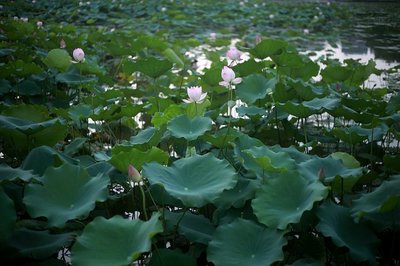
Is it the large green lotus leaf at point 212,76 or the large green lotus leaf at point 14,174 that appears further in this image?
the large green lotus leaf at point 212,76

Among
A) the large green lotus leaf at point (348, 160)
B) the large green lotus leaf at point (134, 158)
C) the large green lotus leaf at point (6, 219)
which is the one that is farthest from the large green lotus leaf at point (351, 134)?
the large green lotus leaf at point (6, 219)

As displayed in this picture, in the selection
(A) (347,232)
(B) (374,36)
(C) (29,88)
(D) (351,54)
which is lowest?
(B) (374,36)

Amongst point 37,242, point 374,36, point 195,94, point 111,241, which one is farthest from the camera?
point 374,36

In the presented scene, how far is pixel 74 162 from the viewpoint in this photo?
1379mm

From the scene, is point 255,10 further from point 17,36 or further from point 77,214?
point 77,214

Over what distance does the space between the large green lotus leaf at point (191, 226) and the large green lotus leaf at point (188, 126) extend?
0.91ft

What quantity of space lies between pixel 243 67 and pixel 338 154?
2.88 feet

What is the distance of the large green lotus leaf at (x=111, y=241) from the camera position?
3.11ft

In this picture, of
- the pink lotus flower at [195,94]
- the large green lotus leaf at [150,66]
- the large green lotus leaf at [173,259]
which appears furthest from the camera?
the large green lotus leaf at [150,66]

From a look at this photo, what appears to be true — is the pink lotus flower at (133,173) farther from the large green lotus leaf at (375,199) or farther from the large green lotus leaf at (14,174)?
the large green lotus leaf at (375,199)

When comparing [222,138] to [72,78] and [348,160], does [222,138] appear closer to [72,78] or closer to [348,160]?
[348,160]

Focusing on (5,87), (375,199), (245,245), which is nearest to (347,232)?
(375,199)

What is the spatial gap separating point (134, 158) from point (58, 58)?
131 cm

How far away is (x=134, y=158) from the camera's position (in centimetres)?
120
